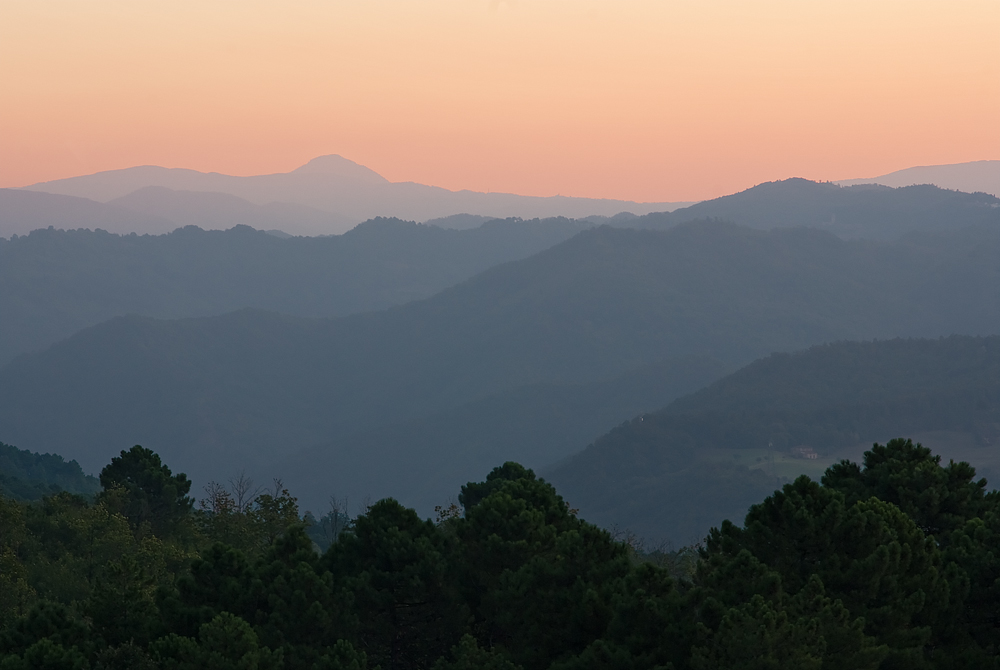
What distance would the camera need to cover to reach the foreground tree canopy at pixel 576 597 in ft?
108

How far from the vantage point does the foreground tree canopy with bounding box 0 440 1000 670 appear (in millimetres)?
32844

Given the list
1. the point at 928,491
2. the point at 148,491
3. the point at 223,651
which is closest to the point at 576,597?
the point at 223,651

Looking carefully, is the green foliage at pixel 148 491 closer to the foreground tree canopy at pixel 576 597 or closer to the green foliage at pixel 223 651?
the foreground tree canopy at pixel 576 597

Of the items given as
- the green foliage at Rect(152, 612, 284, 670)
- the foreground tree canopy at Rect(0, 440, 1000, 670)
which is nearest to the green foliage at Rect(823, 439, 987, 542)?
the foreground tree canopy at Rect(0, 440, 1000, 670)

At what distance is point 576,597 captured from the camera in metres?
38.0

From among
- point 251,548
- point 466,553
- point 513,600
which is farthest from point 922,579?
point 251,548

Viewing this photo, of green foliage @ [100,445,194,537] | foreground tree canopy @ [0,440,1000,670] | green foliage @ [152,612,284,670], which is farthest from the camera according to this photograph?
green foliage @ [100,445,194,537]

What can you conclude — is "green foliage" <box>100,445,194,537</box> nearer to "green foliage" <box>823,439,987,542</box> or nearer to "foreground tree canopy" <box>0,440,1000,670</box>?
"foreground tree canopy" <box>0,440,1000,670</box>

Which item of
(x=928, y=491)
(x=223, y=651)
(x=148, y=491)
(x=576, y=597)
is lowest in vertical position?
(x=576, y=597)

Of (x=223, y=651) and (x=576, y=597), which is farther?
(x=576, y=597)

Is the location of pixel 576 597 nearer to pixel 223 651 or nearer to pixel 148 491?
pixel 223 651

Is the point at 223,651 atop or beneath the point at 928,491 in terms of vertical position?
beneath

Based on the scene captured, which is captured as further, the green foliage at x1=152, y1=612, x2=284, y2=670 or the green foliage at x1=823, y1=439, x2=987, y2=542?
the green foliage at x1=823, y1=439, x2=987, y2=542

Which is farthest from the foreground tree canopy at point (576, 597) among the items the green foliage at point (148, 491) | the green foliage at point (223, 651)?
the green foliage at point (148, 491)
